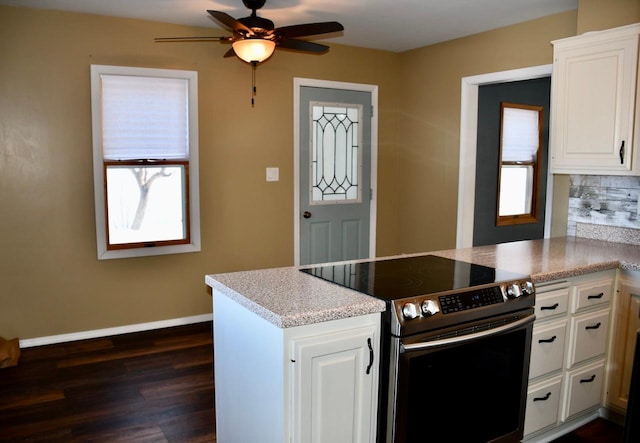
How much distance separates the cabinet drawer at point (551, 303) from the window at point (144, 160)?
9.13 ft

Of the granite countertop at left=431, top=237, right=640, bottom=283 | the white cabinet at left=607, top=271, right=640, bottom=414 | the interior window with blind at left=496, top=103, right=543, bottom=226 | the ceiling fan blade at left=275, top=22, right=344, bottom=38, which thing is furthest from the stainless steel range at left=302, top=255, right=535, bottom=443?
the interior window with blind at left=496, top=103, right=543, bottom=226

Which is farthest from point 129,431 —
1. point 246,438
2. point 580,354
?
point 580,354

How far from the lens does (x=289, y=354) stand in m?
1.79

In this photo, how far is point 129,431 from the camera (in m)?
2.77

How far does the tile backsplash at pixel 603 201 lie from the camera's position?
3.31 metres

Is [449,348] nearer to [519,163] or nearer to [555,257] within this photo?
[555,257]

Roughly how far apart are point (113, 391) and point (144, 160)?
175cm

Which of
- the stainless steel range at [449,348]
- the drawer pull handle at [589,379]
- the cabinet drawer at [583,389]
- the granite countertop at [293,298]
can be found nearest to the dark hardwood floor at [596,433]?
the cabinet drawer at [583,389]

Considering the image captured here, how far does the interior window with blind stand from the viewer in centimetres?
538

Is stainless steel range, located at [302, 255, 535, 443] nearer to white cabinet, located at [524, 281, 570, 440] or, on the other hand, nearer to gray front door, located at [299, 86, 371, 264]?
white cabinet, located at [524, 281, 570, 440]

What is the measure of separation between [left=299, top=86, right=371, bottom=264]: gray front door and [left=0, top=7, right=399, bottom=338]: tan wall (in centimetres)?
17

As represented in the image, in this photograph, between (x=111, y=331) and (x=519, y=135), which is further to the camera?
(x=519, y=135)

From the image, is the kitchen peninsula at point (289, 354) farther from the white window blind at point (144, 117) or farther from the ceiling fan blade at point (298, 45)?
the white window blind at point (144, 117)

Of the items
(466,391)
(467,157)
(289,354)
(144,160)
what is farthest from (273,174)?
(289,354)
